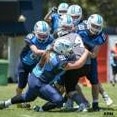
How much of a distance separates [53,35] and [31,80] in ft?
3.71

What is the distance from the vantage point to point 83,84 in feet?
79.1

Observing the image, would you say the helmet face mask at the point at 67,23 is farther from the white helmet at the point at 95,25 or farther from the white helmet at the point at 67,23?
the white helmet at the point at 95,25

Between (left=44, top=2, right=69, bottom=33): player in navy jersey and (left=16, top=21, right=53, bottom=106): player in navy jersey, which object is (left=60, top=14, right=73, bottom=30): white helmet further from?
(left=44, top=2, right=69, bottom=33): player in navy jersey

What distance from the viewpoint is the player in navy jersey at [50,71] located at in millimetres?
11336

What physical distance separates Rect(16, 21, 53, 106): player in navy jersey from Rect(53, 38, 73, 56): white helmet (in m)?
0.45

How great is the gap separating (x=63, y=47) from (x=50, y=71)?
48 cm

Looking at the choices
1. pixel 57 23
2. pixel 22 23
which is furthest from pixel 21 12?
pixel 57 23

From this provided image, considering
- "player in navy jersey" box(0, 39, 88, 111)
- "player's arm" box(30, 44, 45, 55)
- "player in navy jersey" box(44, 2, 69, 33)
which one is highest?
"player in navy jersey" box(44, 2, 69, 33)

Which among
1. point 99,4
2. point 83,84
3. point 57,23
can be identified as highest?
point 99,4

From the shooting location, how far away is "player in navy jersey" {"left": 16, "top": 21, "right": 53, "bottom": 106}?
11.8 meters

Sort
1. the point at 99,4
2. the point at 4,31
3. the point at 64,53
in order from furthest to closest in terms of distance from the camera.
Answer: the point at 99,4, the point at 4,31, the point at 64,53

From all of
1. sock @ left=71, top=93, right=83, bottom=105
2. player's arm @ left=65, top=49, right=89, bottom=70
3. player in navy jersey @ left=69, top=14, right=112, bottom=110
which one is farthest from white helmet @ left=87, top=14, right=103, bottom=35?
sock @ left=71, top=93, right=83, bottom=105

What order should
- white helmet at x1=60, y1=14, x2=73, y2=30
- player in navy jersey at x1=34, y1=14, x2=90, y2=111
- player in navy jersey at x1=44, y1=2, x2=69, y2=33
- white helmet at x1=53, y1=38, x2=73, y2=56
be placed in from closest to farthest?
white helmet at x1=53, y1=38, x2=73, y2=56 < player in navy jersey at x1=34, y1=14, x2=90, y2=111 < white helmet at x1=60, y1=14, x2=73, y2=30 < player in navy jersey at x1=44, y1=2, x2=69, y2=33

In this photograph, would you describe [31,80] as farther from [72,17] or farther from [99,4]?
[99,4]
